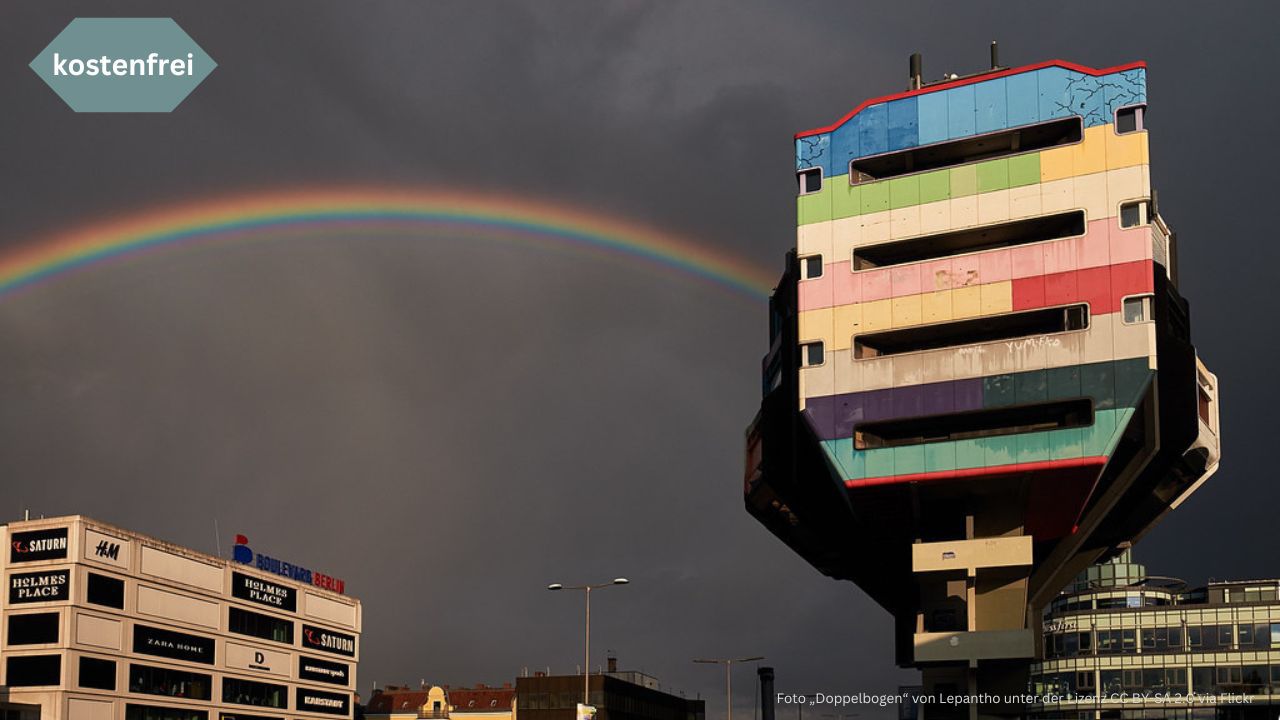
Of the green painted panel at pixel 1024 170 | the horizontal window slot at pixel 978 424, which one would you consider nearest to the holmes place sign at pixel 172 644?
the horizontal window slot at pixel 978 424

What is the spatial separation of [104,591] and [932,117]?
7921cm

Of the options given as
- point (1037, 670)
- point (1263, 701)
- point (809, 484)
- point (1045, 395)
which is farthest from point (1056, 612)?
point (1045, 395)

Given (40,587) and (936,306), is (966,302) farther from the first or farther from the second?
(40,587)

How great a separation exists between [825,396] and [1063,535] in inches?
773

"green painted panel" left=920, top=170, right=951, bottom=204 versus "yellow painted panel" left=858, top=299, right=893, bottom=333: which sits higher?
"green painted panel" left=920, top=170, right=951, bottom=204

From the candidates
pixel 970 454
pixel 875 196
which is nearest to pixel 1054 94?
pixel 875 196

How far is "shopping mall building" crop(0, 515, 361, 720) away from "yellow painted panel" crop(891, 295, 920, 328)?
70060 mm

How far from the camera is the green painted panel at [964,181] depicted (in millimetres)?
101688

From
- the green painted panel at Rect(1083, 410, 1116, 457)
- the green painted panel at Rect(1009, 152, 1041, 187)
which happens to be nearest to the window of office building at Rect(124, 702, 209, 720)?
the green painted panel at Rect(1083, 410, 1116, 457)

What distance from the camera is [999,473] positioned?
317 ft

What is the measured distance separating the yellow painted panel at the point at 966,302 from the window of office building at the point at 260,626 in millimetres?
81035

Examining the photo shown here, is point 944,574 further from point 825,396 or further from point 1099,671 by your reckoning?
point 1099,671

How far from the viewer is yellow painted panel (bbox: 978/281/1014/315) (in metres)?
98.6

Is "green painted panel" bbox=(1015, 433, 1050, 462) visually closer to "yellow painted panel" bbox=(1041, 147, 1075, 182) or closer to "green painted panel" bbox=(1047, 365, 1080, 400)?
A: "green painted panel" bbox=(1047, 365, 1080, 400)
